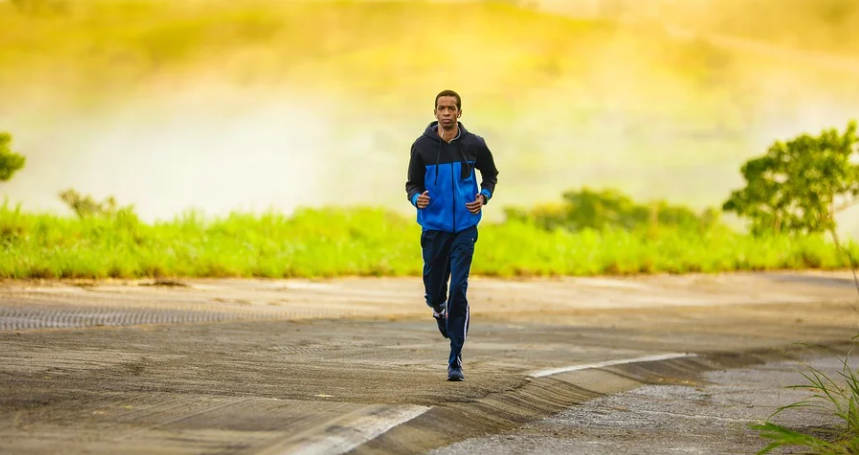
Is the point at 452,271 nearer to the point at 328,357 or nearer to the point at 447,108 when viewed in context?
the point at 447,108

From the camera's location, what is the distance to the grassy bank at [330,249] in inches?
748

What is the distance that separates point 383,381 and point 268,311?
6435 millimetres

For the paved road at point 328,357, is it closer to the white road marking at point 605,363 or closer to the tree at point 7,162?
the white road marking at point 605,363

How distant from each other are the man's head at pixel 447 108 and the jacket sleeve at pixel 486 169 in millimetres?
330

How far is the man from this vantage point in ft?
29.9

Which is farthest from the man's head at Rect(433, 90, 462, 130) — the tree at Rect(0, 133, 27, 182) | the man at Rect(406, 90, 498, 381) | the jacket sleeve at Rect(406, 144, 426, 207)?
the tree at Rect(0, 133, 27, 182)

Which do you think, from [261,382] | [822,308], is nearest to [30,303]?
[261,382]

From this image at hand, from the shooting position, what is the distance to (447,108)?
9.09 metres

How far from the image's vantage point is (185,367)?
948 cm

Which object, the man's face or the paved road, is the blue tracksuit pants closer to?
the paved road

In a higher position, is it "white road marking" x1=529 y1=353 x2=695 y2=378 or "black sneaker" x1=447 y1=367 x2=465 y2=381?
"black sneaker" x1=447 y1=367 x2=465 y2=381

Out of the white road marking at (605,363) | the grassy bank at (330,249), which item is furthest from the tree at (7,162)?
the white road marking at (605,363)

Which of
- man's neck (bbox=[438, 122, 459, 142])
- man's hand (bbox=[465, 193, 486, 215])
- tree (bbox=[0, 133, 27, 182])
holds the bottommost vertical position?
man's hand (bbox=[465, 193, 486, 215])

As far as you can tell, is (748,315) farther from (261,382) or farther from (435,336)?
(261,382)
